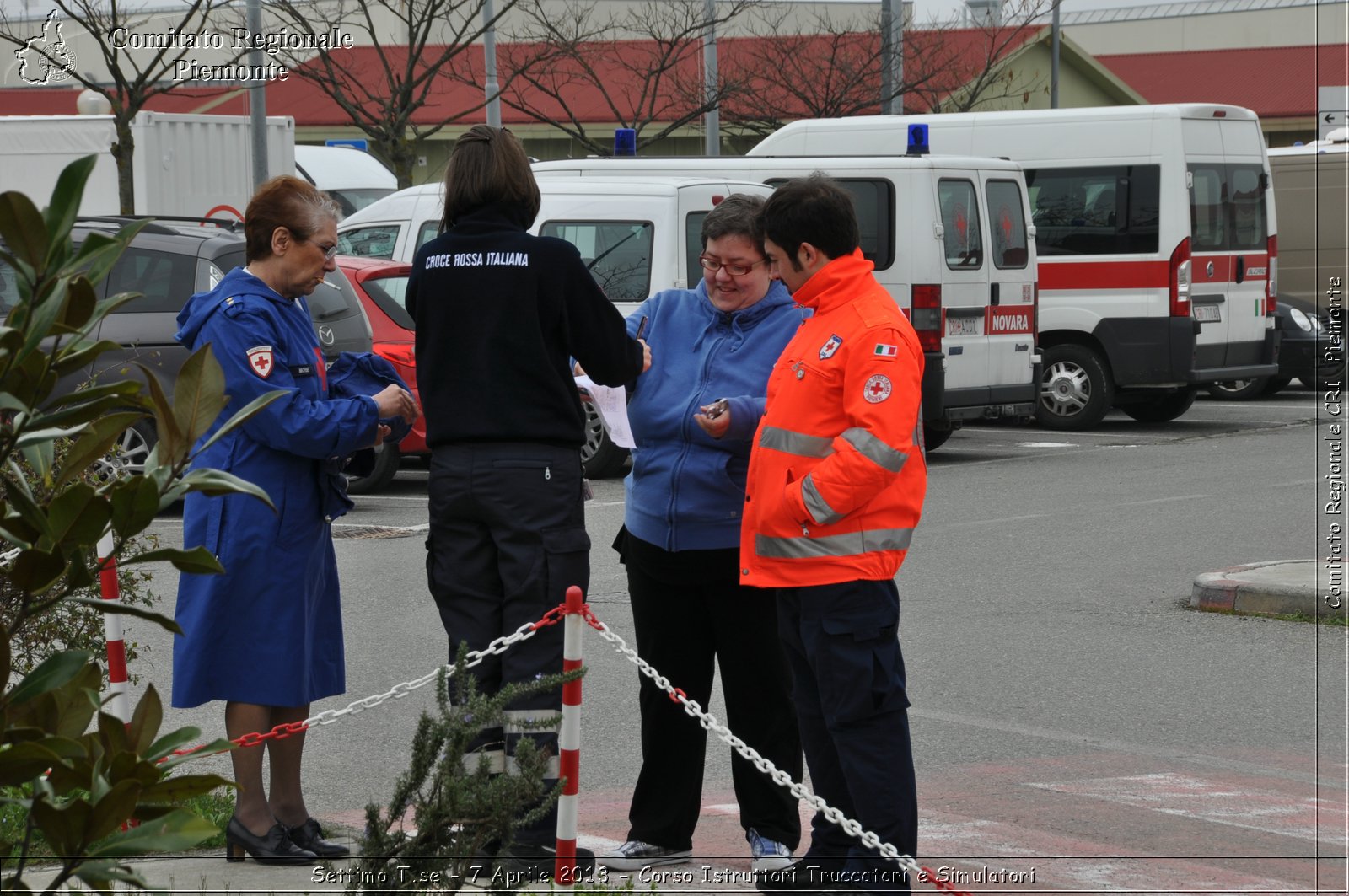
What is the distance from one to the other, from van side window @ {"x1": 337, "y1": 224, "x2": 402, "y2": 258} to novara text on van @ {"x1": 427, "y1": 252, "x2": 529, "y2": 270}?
10649 millimetres

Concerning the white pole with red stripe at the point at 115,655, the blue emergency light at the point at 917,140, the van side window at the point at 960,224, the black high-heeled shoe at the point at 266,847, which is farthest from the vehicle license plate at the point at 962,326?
the black high-heeled shoe at the point at 266,847

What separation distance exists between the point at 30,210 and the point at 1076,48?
46.0 m

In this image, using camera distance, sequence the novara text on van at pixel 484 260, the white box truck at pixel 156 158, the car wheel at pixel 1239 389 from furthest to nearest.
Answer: the car wheel at pixel 1239 389, the white box truck at pixel 156 158, the novara text on van at pixel 484 260

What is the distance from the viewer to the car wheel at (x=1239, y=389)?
68.6 feet

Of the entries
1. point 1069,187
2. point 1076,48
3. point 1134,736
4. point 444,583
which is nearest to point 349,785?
point 444,583

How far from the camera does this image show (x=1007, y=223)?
15.8m

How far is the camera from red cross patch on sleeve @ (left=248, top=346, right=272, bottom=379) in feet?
15.3

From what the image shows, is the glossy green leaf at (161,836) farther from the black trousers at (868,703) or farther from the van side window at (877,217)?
the van side window at (877,217)

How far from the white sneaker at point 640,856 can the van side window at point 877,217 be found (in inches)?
411

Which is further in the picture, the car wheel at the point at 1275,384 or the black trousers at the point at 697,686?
the car wheel at the point at 1275,384

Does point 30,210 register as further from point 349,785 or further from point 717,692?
point 717,692

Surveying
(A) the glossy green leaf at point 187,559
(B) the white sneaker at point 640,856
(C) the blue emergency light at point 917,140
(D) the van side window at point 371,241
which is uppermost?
(C) the blue emergency light at point 917,140

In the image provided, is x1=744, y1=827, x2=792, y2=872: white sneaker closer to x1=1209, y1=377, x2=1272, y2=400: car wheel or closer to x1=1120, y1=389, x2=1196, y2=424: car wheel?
x1=1120, y1=389, x2=1196, y2=424: car wheel

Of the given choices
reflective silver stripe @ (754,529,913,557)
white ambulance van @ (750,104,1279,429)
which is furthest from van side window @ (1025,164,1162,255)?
reflective silver stripe @ (754,529,913,557)
